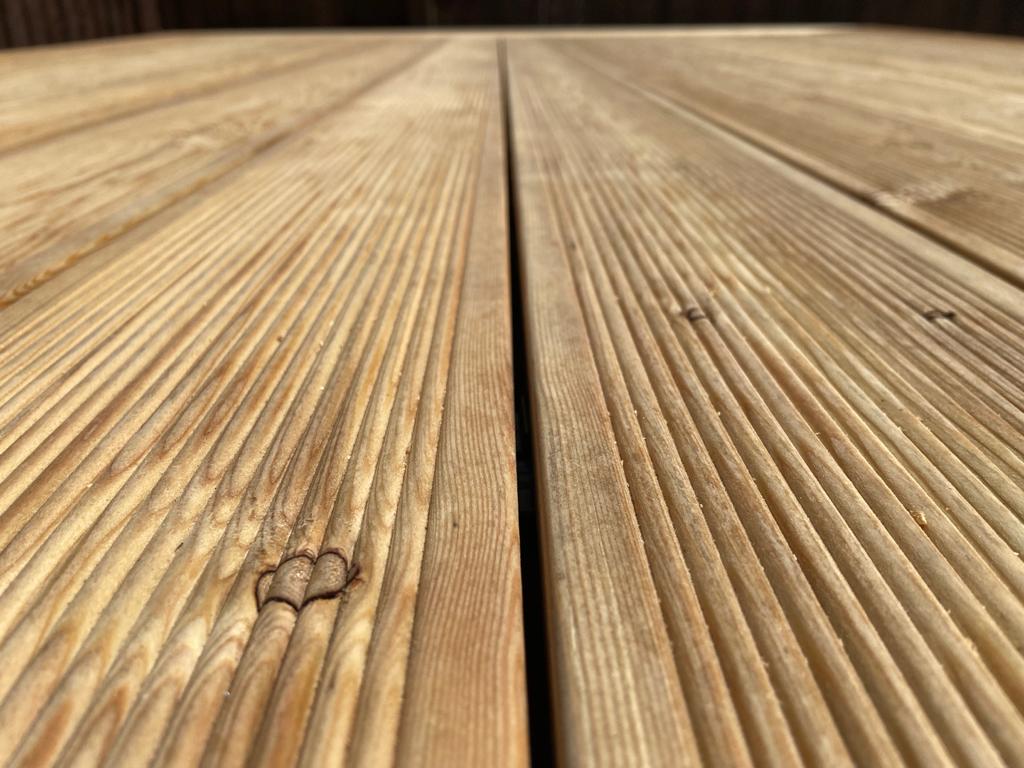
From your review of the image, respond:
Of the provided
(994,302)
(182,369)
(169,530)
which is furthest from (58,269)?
(994,302)

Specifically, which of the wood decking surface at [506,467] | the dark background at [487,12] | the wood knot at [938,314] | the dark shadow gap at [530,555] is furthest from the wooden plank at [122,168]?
the dark background at [487,12]

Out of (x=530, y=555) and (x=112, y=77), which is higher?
(x=112, y=77)

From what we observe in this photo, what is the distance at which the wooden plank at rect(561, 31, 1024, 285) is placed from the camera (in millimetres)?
620

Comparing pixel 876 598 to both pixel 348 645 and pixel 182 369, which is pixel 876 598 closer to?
pixel 348 645

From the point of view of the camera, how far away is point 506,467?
1.01ft

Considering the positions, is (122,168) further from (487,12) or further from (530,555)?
(487,12)

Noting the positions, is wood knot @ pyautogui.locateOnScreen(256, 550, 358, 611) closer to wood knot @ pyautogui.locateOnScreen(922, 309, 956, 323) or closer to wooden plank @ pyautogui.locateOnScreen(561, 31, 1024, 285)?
wood knot @ pyautogui.locateOnScreen(922, 309, 956, 323)

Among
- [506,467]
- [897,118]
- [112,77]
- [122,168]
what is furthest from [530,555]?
[112,77]

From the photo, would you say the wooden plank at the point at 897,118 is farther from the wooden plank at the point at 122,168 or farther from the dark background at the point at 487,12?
the dark background at the point at 487,12

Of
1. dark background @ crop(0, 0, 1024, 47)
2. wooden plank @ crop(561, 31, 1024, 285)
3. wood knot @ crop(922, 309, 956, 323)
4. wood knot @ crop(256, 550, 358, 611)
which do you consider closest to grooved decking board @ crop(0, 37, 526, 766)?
wood knot @ crop(256, 550, 358, 611)

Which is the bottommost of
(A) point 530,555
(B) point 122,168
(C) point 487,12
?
(A) point 530,555

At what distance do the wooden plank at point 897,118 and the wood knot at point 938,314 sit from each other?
8cm

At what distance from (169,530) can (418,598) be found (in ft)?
0.34

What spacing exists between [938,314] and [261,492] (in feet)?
1.34
